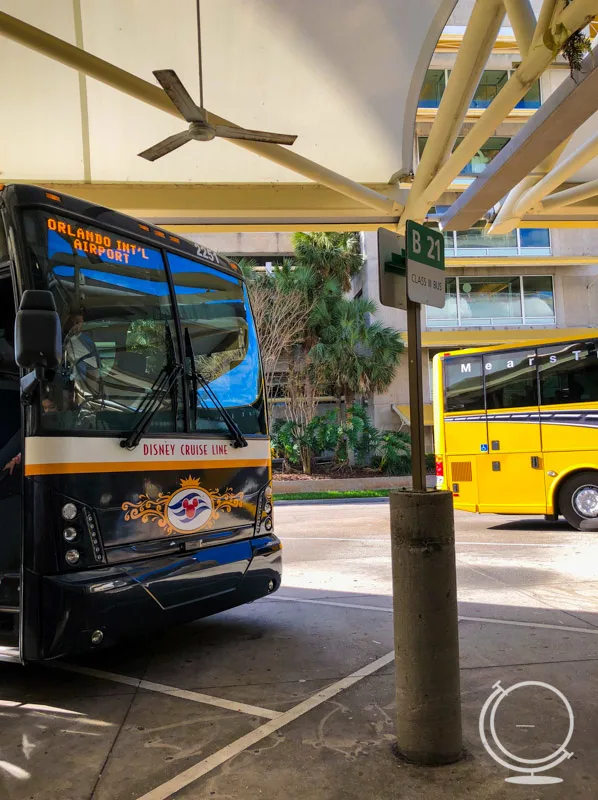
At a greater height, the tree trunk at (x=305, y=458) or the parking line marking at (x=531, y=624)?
the tree trunk at (x=305, y=458)

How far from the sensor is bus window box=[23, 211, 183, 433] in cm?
427

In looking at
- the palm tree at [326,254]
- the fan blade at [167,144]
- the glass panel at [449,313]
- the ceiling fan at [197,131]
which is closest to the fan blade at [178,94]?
the ceiling fan at [197,131]

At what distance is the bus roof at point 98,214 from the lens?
170 inches

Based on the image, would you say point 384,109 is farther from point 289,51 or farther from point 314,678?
point 314,678

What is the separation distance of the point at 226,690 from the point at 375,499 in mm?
15612

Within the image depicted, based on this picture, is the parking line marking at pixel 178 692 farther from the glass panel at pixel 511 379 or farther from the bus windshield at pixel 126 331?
the glass panel at pixel 511 379

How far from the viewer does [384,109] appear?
406 inches

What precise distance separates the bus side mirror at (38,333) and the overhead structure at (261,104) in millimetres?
4535

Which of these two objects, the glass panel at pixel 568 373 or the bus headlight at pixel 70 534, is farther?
the glass panel at pixel 568 373

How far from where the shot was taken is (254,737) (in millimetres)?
3732

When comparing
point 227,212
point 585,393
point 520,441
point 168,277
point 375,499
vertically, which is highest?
point 227,212

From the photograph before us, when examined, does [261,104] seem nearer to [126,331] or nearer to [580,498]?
[126,331]

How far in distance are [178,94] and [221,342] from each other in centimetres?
354

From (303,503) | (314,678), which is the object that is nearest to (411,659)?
(314,678)
